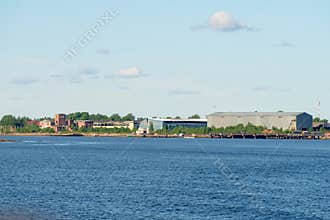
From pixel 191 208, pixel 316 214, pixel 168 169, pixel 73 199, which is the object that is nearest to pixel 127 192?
pixel 73 199

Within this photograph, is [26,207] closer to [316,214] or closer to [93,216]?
[93,216]

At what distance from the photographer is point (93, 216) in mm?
56125

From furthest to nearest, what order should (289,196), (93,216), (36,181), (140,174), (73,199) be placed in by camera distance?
(140,174) → (36,181) → (289,196) → (73,199) → (93,216)

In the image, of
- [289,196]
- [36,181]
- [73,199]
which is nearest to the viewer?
[73,199]

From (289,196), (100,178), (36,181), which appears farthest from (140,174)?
(289,196)

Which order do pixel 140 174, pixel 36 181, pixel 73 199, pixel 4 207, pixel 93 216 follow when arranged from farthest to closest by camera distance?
pixel 140 174
pixel 36 181
pixel 73 199
pixel 4 207
pixel 93 216

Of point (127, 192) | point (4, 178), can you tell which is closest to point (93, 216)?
point (127, 192)

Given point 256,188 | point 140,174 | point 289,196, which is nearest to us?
point 289,196

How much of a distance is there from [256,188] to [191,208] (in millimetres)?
18716

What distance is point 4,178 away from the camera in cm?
8888

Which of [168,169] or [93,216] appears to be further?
[168,169]

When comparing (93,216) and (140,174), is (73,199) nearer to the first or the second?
(93,216)

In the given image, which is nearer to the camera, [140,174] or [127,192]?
[127,192]

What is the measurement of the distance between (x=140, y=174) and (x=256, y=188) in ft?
79.0
